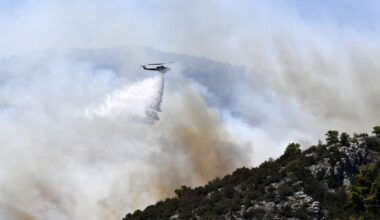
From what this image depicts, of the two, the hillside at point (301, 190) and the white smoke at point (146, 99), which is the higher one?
the white smoke at point (146, 99)

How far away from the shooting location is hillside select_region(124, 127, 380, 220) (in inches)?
2879

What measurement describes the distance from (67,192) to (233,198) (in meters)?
116

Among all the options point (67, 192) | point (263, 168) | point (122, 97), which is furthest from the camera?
point (67, 192)

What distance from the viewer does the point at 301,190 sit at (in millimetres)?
76875

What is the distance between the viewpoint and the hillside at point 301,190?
73125 millimetres

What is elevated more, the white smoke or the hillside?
the white smoke

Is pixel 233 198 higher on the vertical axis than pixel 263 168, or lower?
lower

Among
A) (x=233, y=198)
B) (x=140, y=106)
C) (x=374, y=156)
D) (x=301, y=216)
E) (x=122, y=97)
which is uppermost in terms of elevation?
(x=122, y=97)

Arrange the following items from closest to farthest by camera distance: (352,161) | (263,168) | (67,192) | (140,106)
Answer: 1. (352,161)
2. (263,168)
3. (140,106)
4. (67,192)

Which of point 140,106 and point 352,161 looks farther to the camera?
point 140,106

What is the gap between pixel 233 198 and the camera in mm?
78062

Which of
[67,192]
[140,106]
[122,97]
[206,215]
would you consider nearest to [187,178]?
[67,192]

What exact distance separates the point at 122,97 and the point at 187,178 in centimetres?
5498

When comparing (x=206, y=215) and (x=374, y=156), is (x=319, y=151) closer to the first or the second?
(x=374, y=156)
